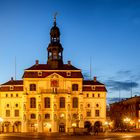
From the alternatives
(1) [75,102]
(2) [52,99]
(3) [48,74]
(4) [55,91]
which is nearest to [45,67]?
(3) [48,74]

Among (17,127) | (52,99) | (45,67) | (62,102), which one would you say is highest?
(45,67)

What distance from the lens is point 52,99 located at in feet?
399

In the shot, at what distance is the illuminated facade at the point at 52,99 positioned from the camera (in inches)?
4786

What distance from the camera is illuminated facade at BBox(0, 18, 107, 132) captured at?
122 metres

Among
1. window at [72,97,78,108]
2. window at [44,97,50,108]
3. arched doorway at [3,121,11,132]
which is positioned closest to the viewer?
window at [44,97,50,108]

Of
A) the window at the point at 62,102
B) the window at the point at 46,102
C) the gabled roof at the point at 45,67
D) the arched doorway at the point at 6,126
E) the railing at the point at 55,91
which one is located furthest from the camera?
the gabled roof at the point at 45,67

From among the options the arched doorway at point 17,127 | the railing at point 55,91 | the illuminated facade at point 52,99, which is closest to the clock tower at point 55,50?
the illuminated facade at point 52,99

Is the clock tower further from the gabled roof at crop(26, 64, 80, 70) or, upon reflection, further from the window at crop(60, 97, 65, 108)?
the window at crop(60, 97, 65, 108)

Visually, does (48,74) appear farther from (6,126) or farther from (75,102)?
(6,126)

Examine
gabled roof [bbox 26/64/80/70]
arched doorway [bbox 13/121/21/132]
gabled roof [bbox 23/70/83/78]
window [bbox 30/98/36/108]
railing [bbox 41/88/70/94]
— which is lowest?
arched doorway [bbox 13/121/21/132]

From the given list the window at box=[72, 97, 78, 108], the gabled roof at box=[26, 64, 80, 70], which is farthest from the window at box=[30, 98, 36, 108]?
the window at box=[72, 97, 78, 108]

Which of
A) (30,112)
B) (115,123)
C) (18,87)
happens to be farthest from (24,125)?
(115,123)

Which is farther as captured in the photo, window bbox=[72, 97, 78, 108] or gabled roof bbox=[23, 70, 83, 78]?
gabled roof bbox=[23, 70, 83, 78]

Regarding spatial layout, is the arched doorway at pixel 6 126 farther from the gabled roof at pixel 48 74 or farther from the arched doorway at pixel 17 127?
the gabled roof at pixel 48 74
